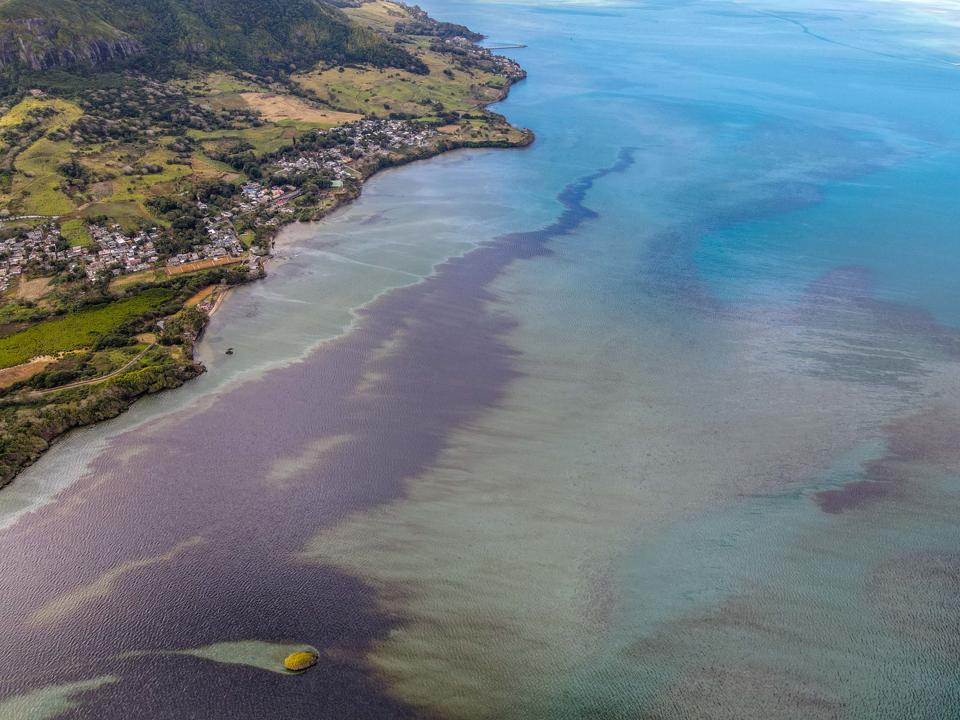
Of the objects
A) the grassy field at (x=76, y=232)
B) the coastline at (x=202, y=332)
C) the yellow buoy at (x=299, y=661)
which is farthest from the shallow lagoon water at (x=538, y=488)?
the grassy field at (x=76, y=232)

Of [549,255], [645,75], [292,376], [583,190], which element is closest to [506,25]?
[645,75]

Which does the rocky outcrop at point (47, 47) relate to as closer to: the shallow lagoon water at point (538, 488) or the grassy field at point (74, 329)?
the shallow lagoon water at point (538, 488)

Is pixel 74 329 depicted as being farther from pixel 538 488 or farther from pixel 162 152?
pixel 162 152

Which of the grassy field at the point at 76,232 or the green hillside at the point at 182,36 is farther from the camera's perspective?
the green hillside at the point at 182,36

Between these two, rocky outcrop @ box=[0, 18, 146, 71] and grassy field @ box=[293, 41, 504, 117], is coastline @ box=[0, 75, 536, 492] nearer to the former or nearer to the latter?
grassy field @ box=[293, 41, 504, 117]

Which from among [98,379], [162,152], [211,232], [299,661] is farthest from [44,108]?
[299,661]

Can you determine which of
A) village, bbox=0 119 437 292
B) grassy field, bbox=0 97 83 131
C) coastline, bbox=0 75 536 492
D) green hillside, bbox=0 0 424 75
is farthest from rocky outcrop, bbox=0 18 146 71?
coastline, bbox=0 75 536 492

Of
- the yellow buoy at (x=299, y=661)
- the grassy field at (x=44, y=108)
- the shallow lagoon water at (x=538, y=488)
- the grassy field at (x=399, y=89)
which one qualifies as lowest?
the yellow buoy at (x=299, y=661)
